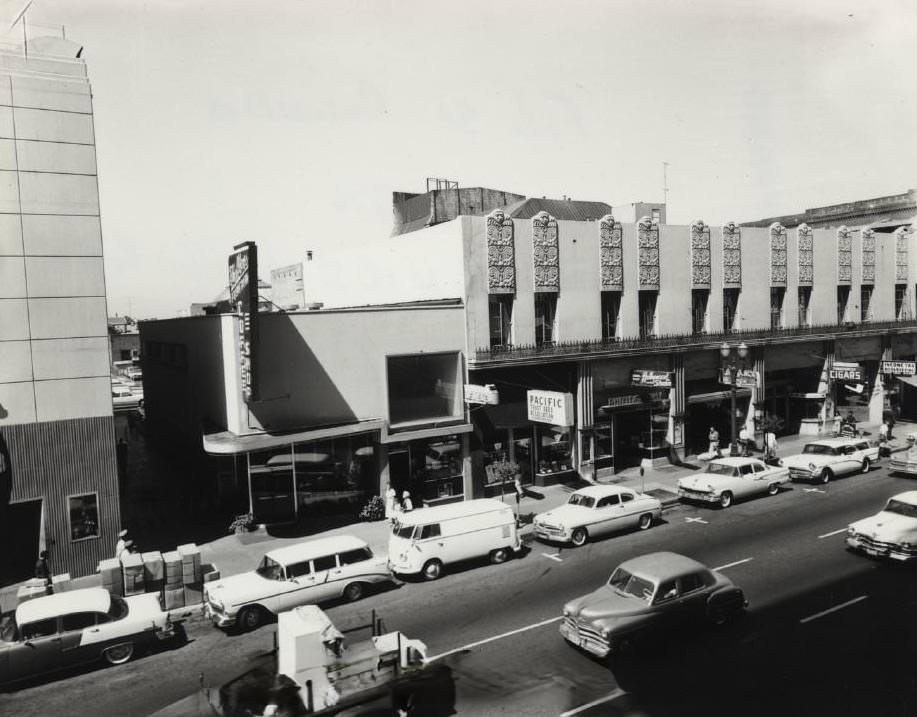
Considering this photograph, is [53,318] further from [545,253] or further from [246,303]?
[545,253]

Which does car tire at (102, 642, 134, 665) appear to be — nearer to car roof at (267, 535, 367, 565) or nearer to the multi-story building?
car roof at (267, 535, 367, 565)

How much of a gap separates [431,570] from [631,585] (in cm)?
638

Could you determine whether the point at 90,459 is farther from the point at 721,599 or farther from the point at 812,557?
the point at 812,557

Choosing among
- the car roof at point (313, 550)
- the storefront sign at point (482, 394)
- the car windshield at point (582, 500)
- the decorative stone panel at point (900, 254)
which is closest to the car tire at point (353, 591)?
the car roof at point (313, 550)

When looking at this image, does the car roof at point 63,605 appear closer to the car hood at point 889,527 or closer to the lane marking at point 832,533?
the car hood at point 889,527

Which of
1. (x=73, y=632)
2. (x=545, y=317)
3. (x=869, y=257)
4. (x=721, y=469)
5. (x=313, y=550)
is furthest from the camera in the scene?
(x=869, y=257)

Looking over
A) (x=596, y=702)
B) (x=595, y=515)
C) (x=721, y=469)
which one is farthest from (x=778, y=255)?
(x=596, y=702)

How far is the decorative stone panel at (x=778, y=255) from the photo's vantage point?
35.2 metres

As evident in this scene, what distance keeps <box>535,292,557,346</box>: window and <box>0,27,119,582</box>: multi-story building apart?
16.1 meters

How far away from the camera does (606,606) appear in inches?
538

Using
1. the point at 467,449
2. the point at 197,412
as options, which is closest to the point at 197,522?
the point at 197,412

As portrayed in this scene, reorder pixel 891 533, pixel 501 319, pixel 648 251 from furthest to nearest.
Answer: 1. pixel 648 251
2. pixel 501 319
3. pixel 891 533

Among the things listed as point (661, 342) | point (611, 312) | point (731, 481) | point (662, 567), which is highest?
point (611, 312)

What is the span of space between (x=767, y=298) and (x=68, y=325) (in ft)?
103
